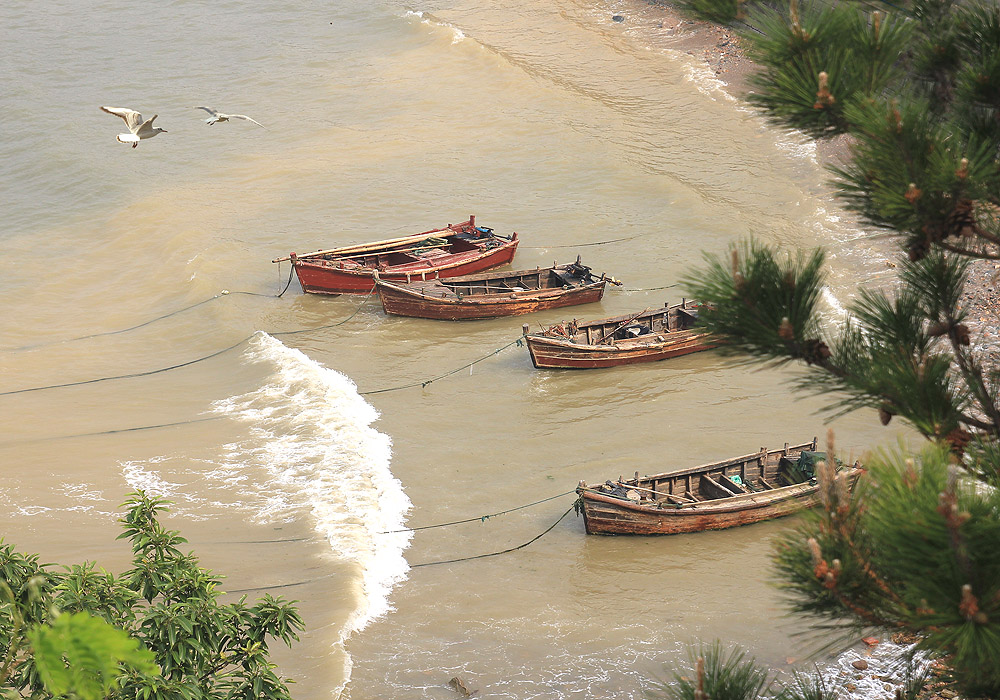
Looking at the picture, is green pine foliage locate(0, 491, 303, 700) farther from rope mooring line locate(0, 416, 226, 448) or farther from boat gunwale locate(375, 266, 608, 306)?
boat gunwale locate(375, 266, 608, 306)

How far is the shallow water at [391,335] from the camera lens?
14.2m

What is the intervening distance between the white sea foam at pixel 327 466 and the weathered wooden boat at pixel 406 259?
3042 mm

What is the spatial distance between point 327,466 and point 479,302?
678 centimetres

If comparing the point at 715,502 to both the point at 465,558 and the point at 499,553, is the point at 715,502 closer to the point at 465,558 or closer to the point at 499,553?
the point at 499,553

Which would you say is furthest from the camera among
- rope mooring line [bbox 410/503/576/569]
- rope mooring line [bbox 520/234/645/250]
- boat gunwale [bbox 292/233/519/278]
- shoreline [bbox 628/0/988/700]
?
rope mooring line [bbox 520/234/645/250]

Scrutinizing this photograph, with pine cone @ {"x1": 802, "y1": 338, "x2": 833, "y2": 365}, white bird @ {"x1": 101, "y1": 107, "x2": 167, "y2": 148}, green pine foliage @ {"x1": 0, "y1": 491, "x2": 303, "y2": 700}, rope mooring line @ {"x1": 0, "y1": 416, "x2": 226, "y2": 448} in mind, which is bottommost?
rope mooring line @ {"x1": 0, "y1": 416, "x2": 226, "y2": 448}

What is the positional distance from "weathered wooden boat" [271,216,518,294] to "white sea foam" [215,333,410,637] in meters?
3.04

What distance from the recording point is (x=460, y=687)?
12227mm

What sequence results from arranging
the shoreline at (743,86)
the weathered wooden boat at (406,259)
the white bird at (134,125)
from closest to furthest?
1. the white bird at (134,125)
2. the shoreline at (743,86)
3. the weathered wooden boat at (406,259)

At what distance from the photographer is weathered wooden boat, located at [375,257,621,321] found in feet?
78.6

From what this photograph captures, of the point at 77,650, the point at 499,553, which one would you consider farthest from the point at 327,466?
the point at 77,650

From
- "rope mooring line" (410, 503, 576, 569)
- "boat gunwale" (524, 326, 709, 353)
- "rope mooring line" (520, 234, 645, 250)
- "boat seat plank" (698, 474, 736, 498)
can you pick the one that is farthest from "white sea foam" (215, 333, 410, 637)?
"rope mooring line" (520, 234, 645, 250)

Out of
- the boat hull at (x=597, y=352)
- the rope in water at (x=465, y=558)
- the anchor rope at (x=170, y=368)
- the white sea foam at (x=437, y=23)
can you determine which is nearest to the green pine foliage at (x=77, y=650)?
the rope in water at (x=465, y=558)

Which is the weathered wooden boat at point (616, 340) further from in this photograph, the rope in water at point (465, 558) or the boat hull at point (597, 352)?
the rope in water at point (465, 558)
